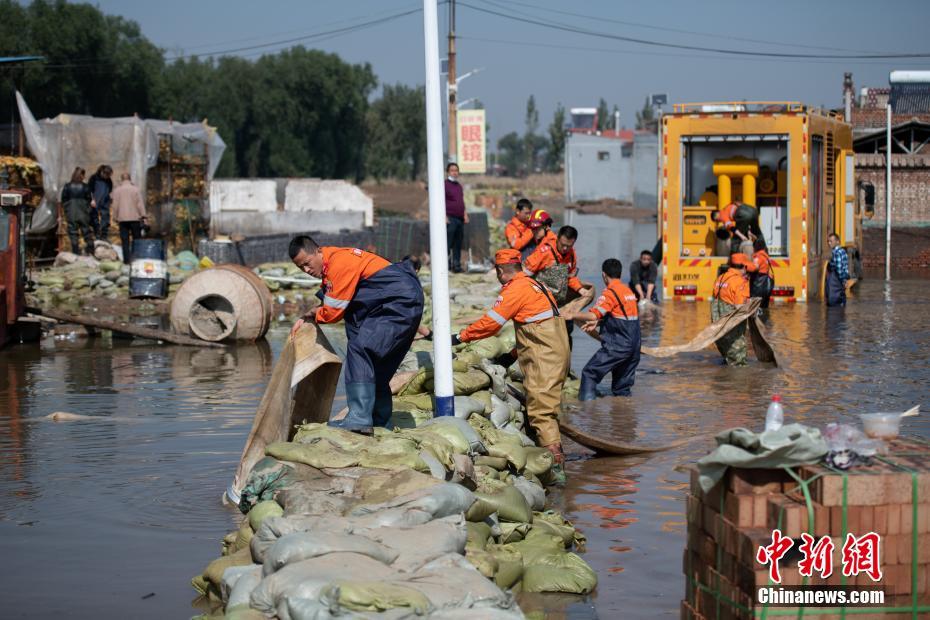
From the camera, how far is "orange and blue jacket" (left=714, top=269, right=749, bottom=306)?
1394cm

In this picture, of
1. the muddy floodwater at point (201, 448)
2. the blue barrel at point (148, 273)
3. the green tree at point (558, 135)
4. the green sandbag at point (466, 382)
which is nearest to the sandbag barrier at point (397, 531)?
the muddy floodwater at point (201, 448)

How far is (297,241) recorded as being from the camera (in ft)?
24.6

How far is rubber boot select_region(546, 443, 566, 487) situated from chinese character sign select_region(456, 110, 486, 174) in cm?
2453

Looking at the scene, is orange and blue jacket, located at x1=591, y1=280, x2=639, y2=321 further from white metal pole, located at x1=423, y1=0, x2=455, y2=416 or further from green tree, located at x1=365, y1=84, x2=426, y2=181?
green tree, located at x1=365, y1=84, x2=426, y2=181

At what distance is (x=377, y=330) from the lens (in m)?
7.52

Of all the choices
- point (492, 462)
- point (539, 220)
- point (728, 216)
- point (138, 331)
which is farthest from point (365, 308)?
point (728, 216)

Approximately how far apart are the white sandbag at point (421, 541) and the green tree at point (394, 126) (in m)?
83.8

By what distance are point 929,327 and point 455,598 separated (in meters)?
14.0

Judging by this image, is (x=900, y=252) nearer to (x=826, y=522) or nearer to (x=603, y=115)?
(x=826, y=522)

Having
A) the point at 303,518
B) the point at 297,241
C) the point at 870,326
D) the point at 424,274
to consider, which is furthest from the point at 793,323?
the point at 303,518

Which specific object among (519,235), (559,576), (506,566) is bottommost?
(559,576)

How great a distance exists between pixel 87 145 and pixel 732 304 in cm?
1468

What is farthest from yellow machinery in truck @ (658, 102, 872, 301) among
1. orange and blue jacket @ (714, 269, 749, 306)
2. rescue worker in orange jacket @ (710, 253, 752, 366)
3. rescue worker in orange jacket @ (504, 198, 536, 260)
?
rescue worker in orange jacket @ (504, 198, 536, 260)

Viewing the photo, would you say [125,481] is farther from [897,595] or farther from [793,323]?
[793,323]
